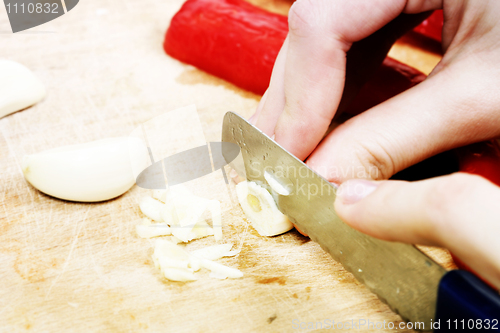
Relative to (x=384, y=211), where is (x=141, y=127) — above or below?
below

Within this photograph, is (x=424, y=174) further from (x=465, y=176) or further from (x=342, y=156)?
(x=465, y=176)

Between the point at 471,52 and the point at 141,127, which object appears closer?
the point at 471,52

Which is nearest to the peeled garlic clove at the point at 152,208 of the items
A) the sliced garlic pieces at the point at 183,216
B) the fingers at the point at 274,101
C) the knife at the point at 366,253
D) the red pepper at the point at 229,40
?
the sliced garlic pieces at the point at 183,216

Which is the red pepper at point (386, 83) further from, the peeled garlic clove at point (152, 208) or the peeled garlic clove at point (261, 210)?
the peeled garlic clove at point (152, 208)

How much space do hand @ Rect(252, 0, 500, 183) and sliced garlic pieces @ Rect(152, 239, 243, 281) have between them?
33 centimetres

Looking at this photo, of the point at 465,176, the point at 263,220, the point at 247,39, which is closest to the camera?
the point at 465,176

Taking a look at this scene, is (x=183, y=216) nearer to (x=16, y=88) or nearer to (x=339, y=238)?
(x=339, y=238)

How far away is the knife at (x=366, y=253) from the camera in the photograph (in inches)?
21.7

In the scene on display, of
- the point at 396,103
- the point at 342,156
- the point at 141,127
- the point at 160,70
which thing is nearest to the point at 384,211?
the point at 342,156

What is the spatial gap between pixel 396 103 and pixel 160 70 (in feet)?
3.30

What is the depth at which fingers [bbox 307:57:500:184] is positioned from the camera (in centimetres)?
86

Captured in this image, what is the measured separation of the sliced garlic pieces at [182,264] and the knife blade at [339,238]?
0.21m

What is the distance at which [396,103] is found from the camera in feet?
3.02

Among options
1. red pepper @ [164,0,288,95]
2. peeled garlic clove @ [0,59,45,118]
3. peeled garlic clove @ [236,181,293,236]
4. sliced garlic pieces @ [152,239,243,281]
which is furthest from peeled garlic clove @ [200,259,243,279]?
peeled garlic clove @ [0,59,45,118]
